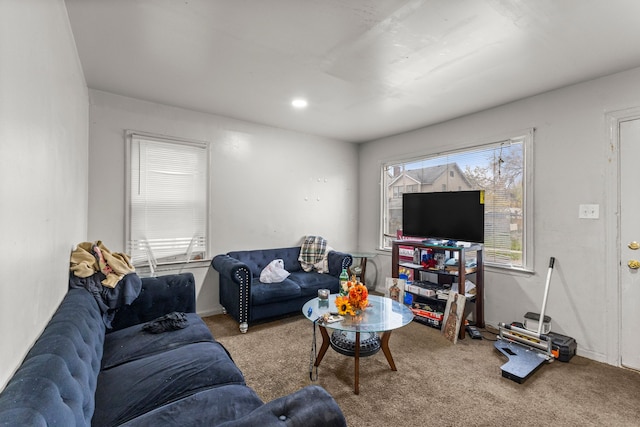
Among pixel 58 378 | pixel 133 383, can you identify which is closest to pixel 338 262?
pixel 133 383

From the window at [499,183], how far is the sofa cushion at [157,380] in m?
3.03

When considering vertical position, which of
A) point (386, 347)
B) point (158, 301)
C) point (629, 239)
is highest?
point (629, 239)

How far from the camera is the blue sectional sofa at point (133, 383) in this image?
825 millimetres

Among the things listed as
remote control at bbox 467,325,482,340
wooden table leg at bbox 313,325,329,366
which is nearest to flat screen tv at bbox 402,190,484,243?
remote control at bbox 467,325,482,340

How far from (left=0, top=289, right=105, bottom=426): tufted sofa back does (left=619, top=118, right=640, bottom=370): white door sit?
3.65 meters

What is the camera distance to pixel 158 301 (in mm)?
2273

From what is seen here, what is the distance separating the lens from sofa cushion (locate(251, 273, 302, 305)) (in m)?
3.10

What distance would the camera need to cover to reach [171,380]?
1398mm

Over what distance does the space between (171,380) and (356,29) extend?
2.30 m

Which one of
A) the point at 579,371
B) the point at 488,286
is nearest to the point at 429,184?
the point at 488,286

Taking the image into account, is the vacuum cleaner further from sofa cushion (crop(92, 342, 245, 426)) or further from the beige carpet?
sofa cushion (crop(92, 342, 245, 426))

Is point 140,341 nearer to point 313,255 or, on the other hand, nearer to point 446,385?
point 446,385

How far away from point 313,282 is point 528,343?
2.22m

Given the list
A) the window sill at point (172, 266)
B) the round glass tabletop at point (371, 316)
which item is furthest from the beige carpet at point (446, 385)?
the window sill at point (172, 266)
